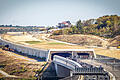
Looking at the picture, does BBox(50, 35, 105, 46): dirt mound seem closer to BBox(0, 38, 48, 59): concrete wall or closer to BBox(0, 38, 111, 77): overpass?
BBox(0, 38, 111, 77): overpass

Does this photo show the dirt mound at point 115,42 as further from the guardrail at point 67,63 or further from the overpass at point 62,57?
the guardrail at point 67,63

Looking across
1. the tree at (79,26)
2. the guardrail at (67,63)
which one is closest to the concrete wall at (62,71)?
the guardrail at (67,63)

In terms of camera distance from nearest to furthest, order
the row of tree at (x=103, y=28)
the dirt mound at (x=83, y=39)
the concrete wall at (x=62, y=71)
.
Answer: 1. the concrete wall at (x=62, y=71)
2. the dirt mound at (x=83, y=39)
3. the row of tree at (x=103, y=28)

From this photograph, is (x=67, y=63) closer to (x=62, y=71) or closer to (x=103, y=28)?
(x=62, y=71)

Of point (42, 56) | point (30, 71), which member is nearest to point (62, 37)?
point (42, 56)

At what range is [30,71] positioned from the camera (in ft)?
269

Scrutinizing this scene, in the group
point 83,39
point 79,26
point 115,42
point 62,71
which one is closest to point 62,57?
point 62,71

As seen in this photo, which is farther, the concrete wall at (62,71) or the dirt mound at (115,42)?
the dirt mound at (115,42)

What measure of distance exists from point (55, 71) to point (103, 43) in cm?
4717

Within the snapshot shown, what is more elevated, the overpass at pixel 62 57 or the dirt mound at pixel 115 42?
the dirt mound at pixel 115 42

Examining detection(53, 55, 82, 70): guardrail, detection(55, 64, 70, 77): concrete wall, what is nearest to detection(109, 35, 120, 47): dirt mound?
detection(53, 55, 82, 70): guardrail

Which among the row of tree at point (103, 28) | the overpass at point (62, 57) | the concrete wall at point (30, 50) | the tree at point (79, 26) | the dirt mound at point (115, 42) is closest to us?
the overpass at point (62, 57)

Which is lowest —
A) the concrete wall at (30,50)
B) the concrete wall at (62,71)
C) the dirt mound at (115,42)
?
the concrete wall at (62,71)

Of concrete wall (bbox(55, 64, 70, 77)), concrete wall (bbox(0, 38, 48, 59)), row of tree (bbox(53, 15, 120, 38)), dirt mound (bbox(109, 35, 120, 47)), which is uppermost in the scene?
row of tree (bbox(53, 15, 120, 38))
